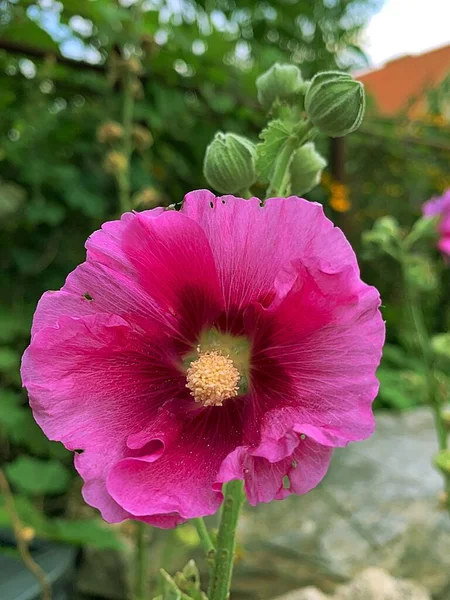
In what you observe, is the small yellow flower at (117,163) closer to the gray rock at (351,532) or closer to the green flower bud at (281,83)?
the green flower bud at (281,83)

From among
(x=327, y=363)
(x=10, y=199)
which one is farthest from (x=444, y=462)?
(x=10, y=199)

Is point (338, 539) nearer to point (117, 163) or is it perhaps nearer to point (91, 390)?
point (117, 163)

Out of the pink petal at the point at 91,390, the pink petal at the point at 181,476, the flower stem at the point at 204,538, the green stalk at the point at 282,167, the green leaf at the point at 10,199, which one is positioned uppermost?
the green stalk at the point at 282,167

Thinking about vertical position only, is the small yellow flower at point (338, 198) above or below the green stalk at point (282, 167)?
below

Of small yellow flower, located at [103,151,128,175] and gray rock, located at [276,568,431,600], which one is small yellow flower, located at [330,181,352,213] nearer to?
small yellow flower, located at [103,151,128,175]

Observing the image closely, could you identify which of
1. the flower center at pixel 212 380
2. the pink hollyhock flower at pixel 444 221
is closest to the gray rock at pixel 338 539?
the pink hollyhock flower at pixel 444 221
